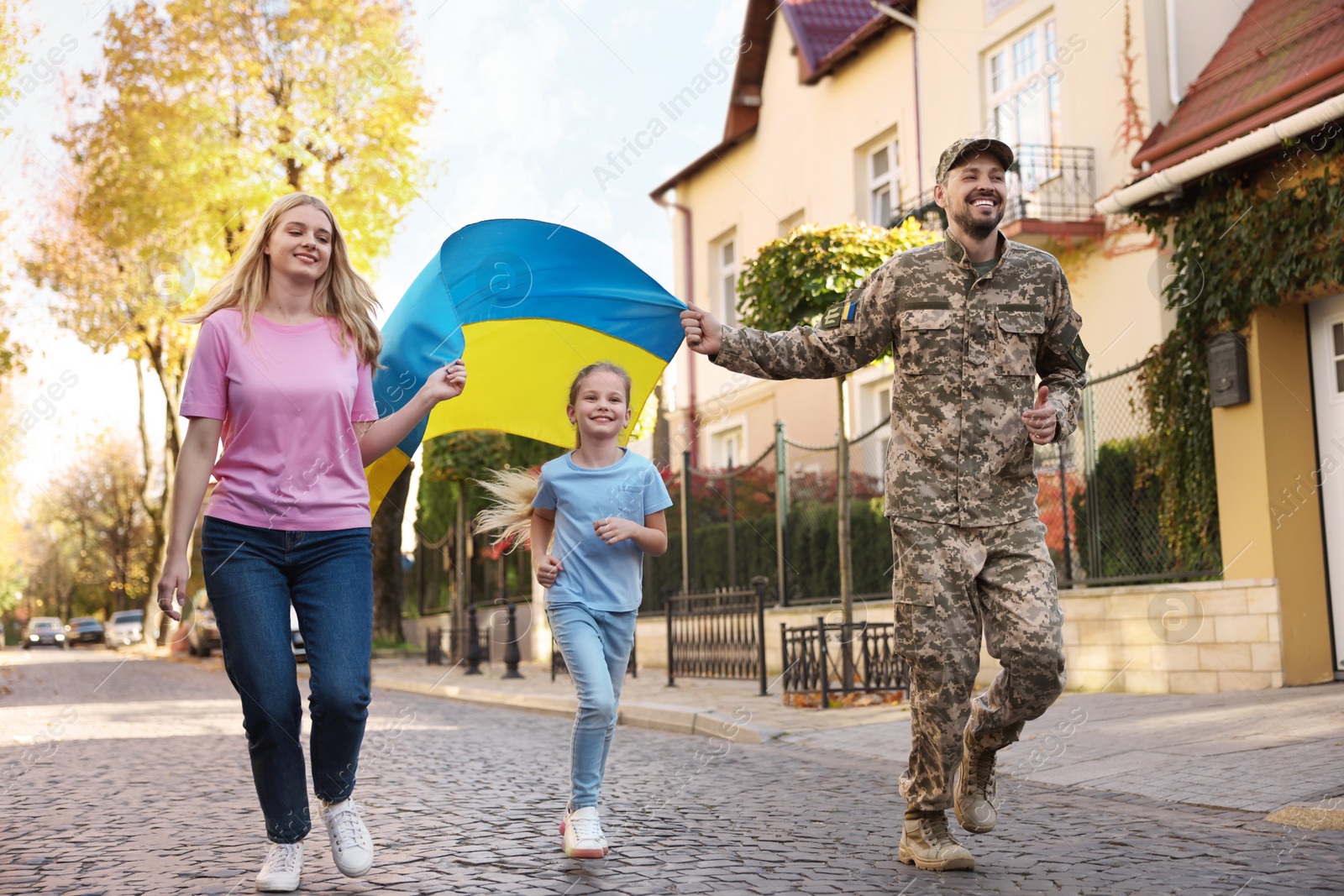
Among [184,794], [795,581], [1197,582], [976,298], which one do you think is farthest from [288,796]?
[795,581]

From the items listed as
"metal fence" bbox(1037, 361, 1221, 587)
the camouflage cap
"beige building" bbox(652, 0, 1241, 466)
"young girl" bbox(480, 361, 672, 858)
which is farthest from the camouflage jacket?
"beige building" bbox(652, 0, 1241, 466)

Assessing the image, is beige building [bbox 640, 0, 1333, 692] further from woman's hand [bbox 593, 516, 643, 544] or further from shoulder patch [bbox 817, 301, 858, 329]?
woman's hand [bbox 593, 516, 643, 544]

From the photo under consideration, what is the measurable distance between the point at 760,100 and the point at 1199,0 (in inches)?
443

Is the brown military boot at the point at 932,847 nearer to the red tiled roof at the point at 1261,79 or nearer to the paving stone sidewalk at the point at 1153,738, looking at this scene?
the paving stone sidewalk at the point at 1153,738

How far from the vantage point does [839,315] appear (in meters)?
4.77

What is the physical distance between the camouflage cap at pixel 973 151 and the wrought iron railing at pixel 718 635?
8.67 m

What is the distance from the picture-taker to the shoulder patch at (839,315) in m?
4.71

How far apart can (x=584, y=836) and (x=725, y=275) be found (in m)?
22.6

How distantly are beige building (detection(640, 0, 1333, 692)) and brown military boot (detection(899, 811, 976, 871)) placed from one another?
21.8 feet

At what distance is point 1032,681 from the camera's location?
4.25 metres

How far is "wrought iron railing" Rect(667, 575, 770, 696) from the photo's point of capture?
13.8m

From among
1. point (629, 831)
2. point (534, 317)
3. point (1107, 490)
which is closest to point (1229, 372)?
point (1107, 490)

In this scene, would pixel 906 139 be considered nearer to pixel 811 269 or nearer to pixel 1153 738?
pixel 811 269

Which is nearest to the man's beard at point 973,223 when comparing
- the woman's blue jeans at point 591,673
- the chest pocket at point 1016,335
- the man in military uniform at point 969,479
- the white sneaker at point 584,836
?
the man in military uniform at point 969,479
